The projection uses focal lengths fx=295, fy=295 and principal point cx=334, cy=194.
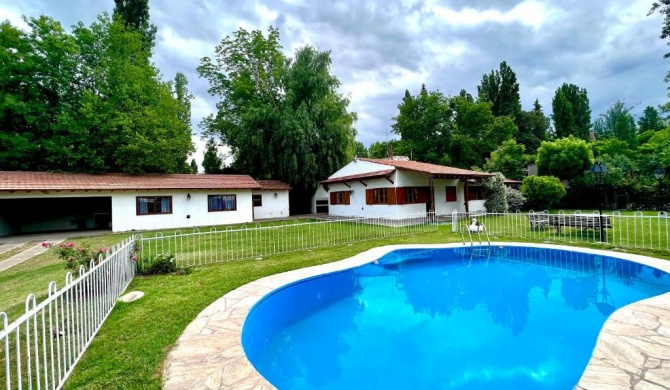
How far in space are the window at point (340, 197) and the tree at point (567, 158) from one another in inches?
→ 667

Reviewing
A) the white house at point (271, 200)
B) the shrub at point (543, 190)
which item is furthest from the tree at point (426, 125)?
the white house at point (271, 200)

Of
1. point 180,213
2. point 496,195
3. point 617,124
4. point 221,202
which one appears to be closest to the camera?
point 180,213

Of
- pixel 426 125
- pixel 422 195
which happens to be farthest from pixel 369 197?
pixel 426 125

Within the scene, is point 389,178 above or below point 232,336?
above

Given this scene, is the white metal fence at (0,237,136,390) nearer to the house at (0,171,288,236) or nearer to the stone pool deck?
the stone pool deck

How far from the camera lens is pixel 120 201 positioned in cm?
1609

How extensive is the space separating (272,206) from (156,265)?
1552 cm

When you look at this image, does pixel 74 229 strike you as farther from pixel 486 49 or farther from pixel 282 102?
pixel 486 49

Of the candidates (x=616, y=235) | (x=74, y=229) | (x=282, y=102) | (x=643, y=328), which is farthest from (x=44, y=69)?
(x=616, y=235)

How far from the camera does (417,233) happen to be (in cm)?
1280

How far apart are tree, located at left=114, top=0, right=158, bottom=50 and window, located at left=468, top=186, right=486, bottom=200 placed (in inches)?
1124

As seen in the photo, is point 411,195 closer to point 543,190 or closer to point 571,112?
point 543,190

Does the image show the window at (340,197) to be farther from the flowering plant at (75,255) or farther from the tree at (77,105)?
the flowering plant at (75,255)

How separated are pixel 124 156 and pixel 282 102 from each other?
12148 millimetres
